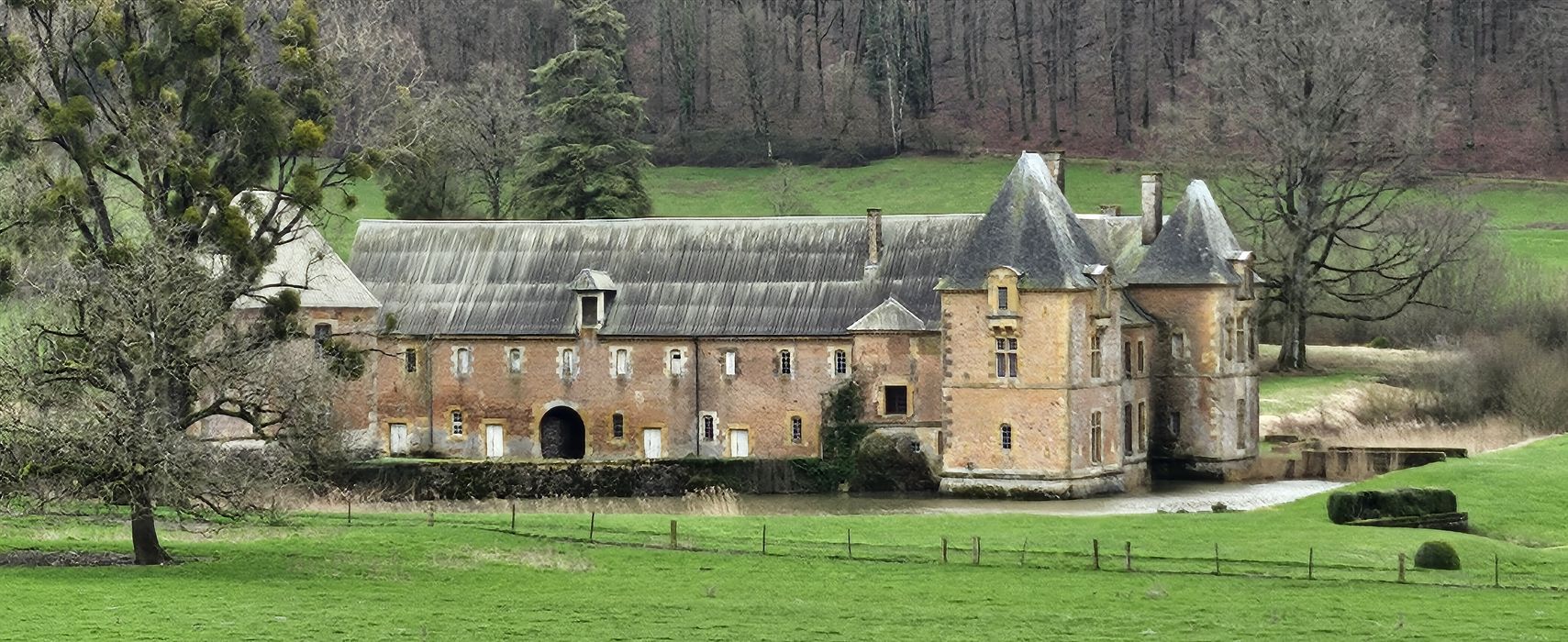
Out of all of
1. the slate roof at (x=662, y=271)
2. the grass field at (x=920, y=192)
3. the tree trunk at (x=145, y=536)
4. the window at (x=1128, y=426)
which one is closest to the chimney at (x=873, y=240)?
the slate roof at (x=662, y=271)

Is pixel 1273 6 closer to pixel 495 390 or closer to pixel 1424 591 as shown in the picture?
pixel 495 390

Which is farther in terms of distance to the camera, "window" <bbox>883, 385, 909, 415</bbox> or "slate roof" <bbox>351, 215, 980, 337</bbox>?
"slate roof" <bbox>351, 215, 980, 337</bbox>

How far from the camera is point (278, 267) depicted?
6475 cm

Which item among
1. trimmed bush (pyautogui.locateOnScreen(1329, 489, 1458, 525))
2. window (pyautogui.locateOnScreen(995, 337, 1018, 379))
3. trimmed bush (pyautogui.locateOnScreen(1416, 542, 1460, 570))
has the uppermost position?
window (pyautogui.locateOnScreen(995, 337, 1018, 379))

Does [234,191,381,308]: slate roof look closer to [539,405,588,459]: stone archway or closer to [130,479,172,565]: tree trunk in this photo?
[539,405,588,459]: stone archway

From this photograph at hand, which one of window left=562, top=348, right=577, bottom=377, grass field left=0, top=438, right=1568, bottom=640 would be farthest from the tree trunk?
window left=562, top=348, right=577, bottom=377

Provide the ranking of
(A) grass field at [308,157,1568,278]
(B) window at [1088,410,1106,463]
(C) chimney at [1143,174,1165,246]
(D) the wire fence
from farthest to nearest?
(A) grass field at [308,157,1568,278] < (C) chimney at [1143,174,1165,246] < (B) window at [1088,410,1106,463] < (D) the wire fence

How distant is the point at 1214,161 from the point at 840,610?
47085mm

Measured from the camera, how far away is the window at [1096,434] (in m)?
59.1

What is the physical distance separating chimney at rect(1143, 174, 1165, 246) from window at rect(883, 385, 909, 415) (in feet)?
28.0

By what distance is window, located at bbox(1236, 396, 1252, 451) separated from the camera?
64.5 metres

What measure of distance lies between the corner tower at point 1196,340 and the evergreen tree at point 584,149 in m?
27.2

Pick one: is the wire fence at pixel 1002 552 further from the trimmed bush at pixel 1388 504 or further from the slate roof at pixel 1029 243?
the slate roof at pixel 1029 243

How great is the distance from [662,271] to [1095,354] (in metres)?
13.5
